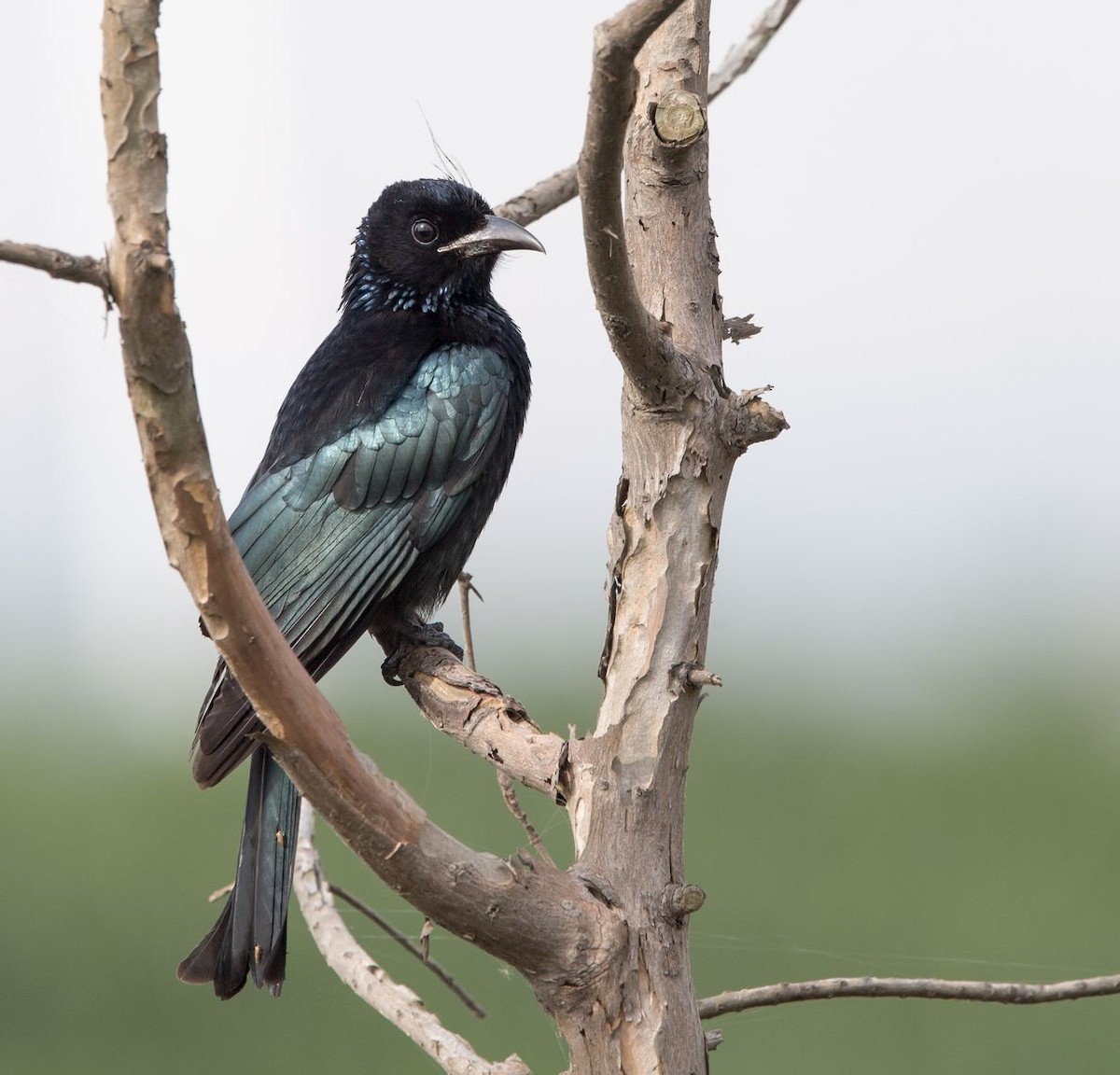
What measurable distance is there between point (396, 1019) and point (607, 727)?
24.2 inches

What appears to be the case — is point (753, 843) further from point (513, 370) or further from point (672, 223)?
point (672, 223)

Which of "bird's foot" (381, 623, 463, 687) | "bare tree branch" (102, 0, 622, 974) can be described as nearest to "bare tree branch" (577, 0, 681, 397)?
"bare tree branch" (102, 0, 622, 974)

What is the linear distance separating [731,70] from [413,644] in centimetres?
141

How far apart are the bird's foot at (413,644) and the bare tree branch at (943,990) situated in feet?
3.77

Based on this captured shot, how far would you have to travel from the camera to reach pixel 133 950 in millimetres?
5766

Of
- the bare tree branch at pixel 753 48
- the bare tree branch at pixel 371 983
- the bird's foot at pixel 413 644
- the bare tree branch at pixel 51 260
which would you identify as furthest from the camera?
the bird's foot at pixel 413 644

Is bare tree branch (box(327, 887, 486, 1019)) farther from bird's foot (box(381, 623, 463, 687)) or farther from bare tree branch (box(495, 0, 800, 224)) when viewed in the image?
bare tree branch (box(495, 0, 800, 224))

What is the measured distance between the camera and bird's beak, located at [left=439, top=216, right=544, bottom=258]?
3.38m

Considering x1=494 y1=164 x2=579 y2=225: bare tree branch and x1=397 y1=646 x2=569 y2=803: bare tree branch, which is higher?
x1=494 y1=164 x2=579 y2=225: bare tree branch

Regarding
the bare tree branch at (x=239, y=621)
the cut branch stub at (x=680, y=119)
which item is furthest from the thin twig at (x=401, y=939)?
the cut branch stub at (x=680, y=119)

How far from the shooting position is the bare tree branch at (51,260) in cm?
136

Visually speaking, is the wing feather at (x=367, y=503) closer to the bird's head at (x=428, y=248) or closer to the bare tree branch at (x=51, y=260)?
the bird's head at (x=428, y=248)

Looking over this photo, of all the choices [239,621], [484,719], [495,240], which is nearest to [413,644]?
[484,719]

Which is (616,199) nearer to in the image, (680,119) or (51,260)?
(680,119)
